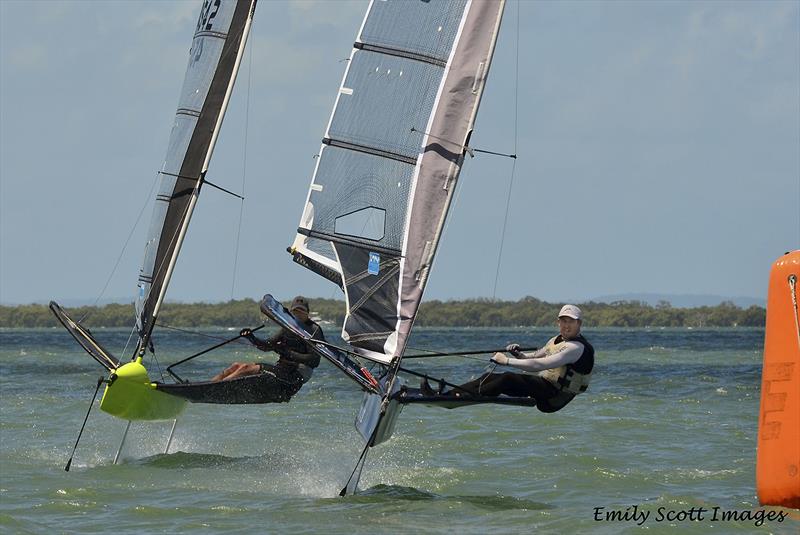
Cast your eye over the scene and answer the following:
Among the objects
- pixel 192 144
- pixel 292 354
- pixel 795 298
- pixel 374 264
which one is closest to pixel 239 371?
pixel 292 354

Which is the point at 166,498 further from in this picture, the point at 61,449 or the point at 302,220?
the point at 61,449

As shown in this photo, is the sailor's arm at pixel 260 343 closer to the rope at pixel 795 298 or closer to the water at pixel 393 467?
the water at pixel 393 467

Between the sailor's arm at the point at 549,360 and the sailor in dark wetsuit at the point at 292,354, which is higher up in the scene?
the sailor's arm at the point at 549,360

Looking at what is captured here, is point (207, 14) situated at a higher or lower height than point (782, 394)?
higher

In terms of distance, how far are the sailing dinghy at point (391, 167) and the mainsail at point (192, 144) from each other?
7.54 feet

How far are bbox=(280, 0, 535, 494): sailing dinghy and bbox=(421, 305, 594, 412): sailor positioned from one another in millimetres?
570

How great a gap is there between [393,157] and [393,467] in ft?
11.1

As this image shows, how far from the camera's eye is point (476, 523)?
1007 cm

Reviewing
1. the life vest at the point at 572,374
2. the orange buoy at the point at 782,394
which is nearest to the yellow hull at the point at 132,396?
the life vest at the point at 572,374

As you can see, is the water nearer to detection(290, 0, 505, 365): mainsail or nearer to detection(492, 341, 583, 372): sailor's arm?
detection(492, 341, 583, 372): sailor's arm

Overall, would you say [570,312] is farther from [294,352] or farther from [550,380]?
[294,352]

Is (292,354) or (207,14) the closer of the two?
(292,354)

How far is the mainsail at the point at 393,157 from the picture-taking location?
1117 cm

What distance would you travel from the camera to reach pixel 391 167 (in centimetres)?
1163
